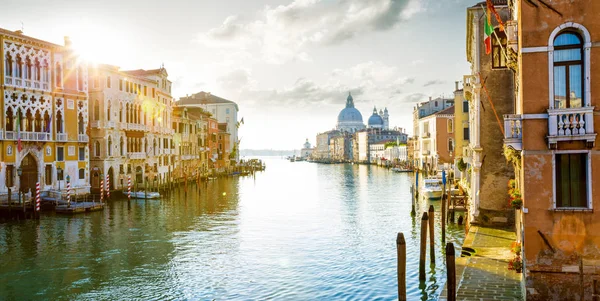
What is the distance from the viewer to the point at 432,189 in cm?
3656

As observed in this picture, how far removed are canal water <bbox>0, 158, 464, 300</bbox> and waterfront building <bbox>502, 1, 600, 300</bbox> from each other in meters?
4.49

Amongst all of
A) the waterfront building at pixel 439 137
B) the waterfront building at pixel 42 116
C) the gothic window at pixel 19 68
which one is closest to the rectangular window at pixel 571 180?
the waterfront building at pixel 42 116

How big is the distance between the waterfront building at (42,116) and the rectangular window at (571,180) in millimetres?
28376

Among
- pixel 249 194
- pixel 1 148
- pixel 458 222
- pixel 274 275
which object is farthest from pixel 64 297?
pixel 249 194

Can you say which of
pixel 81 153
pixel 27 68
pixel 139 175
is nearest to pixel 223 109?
pixel 139 175

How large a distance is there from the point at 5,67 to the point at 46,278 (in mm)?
18338

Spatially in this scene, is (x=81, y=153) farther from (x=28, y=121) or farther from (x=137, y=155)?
(x=137, y=155)

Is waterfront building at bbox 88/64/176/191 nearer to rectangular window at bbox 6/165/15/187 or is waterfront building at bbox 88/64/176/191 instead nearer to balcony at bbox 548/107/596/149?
rectangular window at bbox 6/165/15/187

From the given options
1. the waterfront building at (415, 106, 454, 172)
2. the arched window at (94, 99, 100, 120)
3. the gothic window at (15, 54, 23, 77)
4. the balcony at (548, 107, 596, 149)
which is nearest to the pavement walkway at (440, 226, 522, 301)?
the balcony at (548, 107, 596, 149)

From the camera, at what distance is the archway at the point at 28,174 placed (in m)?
29.7

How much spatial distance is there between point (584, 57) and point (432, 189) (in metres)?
28.2

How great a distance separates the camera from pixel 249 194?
42531 mm

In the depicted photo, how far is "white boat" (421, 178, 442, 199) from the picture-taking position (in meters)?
36.0

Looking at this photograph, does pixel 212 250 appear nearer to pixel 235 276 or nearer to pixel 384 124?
pixel 235 276
